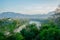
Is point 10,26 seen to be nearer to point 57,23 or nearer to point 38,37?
point 38,37

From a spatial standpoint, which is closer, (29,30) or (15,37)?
(15,37)

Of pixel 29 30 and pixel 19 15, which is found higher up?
pixel 19 15

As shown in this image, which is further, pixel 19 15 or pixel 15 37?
pixel 19 15

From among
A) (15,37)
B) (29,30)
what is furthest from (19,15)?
(15,37)

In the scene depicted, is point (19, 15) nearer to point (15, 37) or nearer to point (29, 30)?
point (29, 30)

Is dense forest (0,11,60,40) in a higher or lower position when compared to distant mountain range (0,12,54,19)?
lower

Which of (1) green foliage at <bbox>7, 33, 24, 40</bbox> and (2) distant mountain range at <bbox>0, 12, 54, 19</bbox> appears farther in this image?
(2) distant mountain range at <bbox>0, 12, 54, 19</bbox>

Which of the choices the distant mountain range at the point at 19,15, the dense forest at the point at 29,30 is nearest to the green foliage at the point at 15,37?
the dense forest at the point at 29,30

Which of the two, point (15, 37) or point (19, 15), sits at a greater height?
point (19, 15)

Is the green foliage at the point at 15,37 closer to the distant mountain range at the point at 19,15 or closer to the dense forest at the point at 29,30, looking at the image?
the dense forest at the point at 29,30

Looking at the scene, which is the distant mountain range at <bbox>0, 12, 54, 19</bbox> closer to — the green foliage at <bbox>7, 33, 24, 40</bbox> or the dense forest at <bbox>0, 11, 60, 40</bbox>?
the dense forest at <bbox>0, 11, 60, 40</bbox>

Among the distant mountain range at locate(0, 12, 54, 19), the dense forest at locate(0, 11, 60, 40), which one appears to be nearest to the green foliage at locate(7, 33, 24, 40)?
the dense forest at locate(0, 11, 60, 40)
